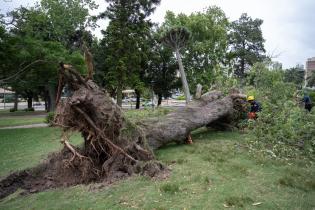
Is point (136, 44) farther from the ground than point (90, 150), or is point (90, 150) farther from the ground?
point (136, 44)

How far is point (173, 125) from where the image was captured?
8.95 meters

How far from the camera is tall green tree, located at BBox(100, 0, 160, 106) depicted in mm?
28141

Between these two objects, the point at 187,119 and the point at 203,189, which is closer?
the point at 203,189

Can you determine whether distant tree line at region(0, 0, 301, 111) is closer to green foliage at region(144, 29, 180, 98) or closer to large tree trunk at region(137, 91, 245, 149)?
green foliage at region(144, 29, 180, 98)

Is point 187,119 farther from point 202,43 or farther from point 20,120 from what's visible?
point 202,43

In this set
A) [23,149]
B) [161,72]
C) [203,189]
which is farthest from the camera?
[161,72]

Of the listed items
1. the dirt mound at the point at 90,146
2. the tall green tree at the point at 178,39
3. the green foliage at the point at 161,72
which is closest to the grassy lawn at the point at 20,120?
the tall green tree at the point at 178,39

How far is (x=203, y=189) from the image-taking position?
18.3 ft

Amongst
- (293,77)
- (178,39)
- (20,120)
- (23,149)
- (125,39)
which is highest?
(125,39)

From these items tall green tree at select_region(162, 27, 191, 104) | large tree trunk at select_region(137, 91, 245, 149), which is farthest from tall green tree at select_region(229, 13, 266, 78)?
large tree trunk at select_region(137, 91, 245, 149)

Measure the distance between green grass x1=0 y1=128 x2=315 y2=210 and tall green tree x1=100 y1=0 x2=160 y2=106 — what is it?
67.8ft

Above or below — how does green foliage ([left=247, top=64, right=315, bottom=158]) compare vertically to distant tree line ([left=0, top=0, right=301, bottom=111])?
below

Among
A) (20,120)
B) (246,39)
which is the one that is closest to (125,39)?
(20,120)

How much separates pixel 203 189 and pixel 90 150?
3.10 metres
